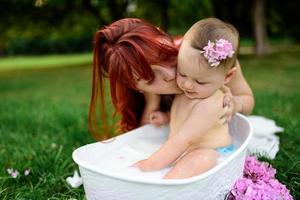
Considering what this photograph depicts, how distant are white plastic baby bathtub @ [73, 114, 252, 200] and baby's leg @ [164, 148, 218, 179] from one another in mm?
102

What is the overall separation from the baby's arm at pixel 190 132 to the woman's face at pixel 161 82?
0.18 meters

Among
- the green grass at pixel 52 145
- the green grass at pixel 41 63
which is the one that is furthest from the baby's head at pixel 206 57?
the green grass at pixel 41 63

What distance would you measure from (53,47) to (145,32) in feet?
80.4

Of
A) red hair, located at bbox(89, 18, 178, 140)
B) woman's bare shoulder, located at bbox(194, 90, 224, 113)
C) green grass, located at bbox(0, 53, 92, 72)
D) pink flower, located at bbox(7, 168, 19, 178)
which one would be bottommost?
green grass, located at bbox(0, 53, 92, 72)

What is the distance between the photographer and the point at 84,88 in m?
8.77

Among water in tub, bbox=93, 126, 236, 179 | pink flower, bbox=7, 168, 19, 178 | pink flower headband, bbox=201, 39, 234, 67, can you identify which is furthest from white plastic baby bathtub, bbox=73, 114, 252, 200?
pink flower, bbox=7, 168, 19, 178

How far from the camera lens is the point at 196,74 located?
77.1 inches

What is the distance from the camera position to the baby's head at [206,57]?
188 centimetres

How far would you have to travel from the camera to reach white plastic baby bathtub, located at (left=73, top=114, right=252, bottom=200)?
1.67m

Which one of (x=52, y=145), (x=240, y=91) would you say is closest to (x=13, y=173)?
(x=52, y=145)

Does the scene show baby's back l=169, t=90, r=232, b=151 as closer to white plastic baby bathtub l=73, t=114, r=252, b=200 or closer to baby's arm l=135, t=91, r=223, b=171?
baby's arm l=135, t=91, r=223, b=171

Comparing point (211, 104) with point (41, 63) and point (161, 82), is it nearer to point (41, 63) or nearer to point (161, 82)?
point (161, 82)

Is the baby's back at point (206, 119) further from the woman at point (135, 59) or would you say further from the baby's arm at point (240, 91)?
the baby's arm at point (240, 91)

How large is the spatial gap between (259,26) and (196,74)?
11.5m
